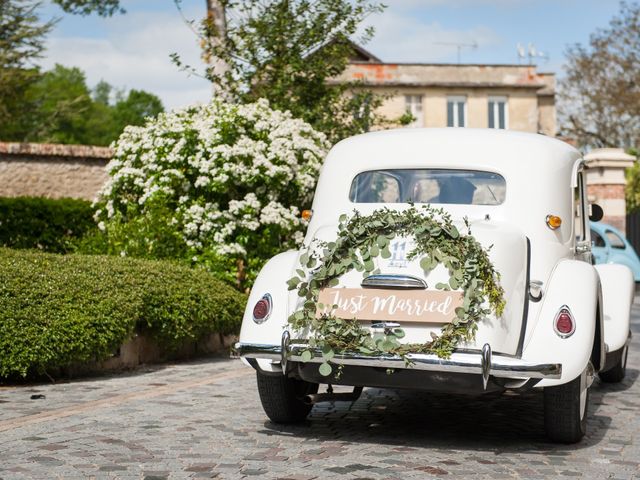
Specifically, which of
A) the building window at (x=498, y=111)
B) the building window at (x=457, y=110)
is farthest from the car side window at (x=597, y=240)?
the building window at (x=457, y=110)

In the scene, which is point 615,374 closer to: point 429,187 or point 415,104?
point 429,187

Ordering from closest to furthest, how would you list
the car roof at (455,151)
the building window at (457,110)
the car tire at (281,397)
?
the car tire at (281,397) < the car roof at (455,151) < the building window at (457,110)

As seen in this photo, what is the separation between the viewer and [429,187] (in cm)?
712

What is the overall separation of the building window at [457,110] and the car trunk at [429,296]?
44119 millimetres

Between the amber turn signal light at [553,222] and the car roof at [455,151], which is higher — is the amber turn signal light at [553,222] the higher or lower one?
the lower one

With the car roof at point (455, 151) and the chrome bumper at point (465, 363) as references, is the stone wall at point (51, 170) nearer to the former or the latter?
the car roof at point (455, 151)

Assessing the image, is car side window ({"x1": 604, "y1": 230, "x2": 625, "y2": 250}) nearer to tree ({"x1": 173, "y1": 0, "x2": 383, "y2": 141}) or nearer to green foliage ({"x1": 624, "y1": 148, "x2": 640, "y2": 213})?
tree ({"x1": 173, "y1": 0, "x2": 383, "y2": 141})

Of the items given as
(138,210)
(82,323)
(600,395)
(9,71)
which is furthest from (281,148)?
(9,71)

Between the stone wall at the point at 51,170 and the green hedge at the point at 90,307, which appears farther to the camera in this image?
the stone wall at the point at 51,170

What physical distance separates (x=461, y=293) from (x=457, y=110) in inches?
1765

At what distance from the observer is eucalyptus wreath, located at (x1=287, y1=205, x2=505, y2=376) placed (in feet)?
19.0

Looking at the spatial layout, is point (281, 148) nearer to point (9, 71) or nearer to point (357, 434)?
point (357, 434)

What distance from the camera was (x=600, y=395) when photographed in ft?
28.3

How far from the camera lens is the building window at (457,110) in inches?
1955
